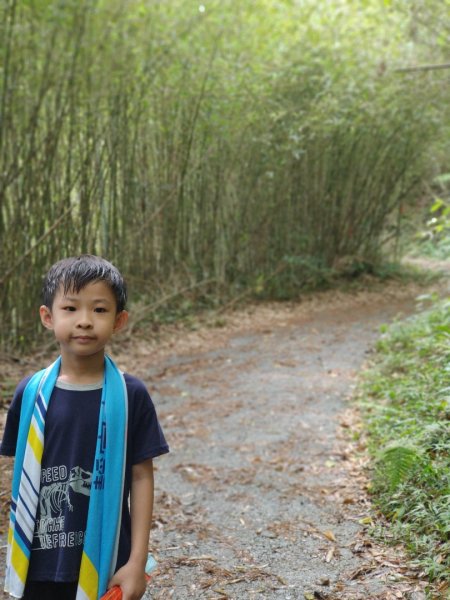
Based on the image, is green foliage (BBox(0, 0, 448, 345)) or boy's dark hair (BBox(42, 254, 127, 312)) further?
green foliage (BBox(0, 0, 448, 345))

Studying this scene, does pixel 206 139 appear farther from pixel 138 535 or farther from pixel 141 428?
pixel 138 535

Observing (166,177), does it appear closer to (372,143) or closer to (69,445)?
(372,143)

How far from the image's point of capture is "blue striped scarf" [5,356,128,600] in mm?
1326

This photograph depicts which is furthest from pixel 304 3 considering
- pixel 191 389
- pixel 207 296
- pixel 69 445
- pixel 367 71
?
pixel 69 445

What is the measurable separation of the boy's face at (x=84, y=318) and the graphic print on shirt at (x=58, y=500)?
262mm

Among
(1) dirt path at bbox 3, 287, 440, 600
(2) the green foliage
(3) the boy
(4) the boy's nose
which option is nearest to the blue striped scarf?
(3) the boy

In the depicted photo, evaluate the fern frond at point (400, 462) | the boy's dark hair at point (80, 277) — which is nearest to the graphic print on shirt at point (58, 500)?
the boy's dark hair at point (80, 277)

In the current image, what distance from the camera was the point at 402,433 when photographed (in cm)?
313

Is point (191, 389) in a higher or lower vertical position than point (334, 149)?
lower

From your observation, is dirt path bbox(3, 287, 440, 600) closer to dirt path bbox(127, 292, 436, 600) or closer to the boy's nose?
dirt path bbox(127, 292, 436, 600)

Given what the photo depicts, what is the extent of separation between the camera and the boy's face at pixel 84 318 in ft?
4.47

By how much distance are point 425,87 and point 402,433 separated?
695cm

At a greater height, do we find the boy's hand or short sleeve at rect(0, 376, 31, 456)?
short sleeve at rect(0, 376, 31, 456)

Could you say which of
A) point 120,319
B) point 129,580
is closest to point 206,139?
point 120,319
